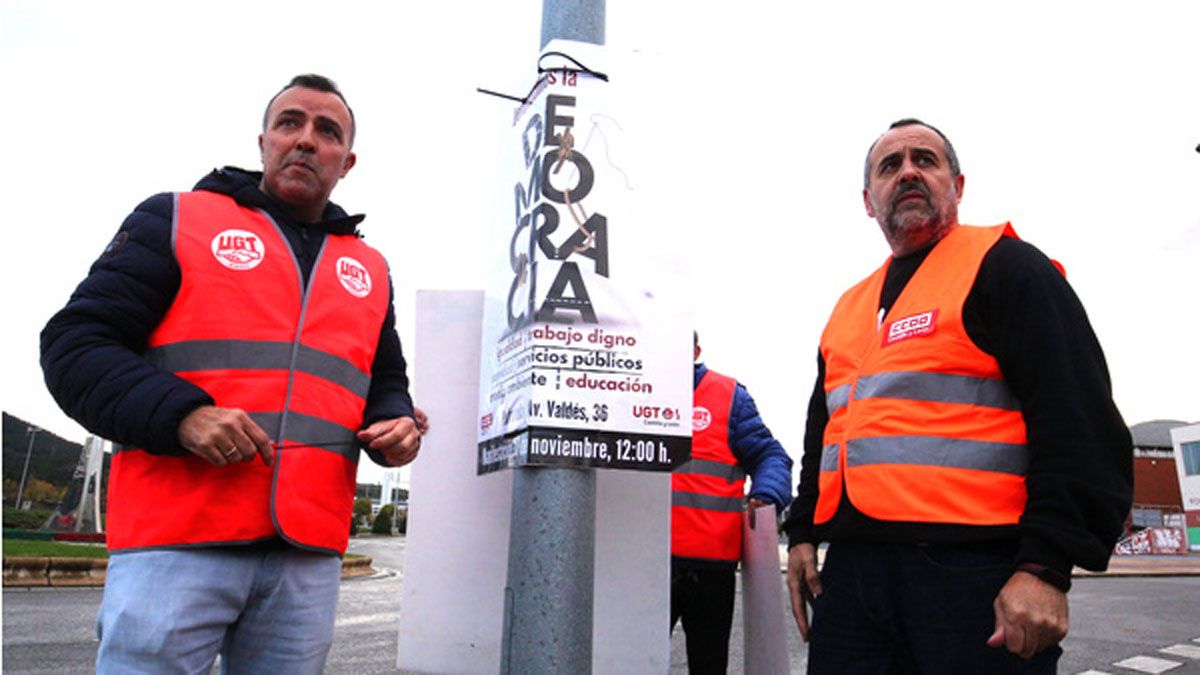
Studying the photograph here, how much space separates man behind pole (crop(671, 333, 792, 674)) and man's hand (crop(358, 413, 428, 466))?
2.00 metres

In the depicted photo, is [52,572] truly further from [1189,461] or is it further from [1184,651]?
[1189,461]

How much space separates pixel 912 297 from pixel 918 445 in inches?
18.4

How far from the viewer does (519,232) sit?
8.35 ft

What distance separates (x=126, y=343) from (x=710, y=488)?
283 centimetres

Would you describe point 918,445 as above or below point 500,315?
below

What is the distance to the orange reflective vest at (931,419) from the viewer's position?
2.02 meters

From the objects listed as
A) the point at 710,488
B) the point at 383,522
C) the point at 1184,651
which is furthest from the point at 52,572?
the point at 383,522

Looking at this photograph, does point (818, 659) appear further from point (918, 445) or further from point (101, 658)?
point (101, 658)

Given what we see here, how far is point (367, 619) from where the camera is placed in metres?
9.28

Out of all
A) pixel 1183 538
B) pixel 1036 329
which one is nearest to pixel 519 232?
pixel 1036 329

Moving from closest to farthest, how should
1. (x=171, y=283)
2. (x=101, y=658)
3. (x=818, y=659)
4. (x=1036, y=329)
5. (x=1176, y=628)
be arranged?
(x=101, y=658), (x=171, y=283), (x=1036, y=329), (x=818, y=659), (x=1176, y=628)

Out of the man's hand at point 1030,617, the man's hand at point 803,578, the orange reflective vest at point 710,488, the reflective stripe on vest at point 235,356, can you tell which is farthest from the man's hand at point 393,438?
the orange reflective vest at point 710,488

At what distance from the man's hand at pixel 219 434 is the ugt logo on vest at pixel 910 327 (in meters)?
1.65

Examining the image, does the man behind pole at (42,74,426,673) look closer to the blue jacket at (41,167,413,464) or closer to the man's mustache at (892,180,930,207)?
the blue jacket at (41,167,413,464)
